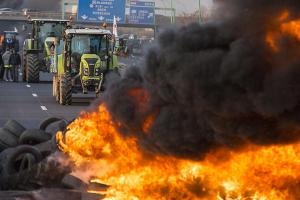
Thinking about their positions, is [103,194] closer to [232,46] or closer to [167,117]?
[167,117]

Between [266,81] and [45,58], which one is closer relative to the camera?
[266,81]

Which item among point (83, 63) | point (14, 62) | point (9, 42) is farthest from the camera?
point (9, 42)

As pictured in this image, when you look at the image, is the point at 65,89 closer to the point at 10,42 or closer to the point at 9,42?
the point at 10,42

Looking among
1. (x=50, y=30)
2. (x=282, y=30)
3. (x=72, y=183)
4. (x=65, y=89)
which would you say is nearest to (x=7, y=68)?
(x=50, y=30)

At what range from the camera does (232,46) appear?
8.86 m

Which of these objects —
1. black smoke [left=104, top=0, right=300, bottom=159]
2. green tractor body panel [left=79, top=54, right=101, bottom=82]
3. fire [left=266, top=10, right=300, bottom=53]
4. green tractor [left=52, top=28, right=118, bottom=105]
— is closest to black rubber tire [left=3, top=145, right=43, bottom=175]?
black smoke [left=104, top=0, right=300, bottom=159]

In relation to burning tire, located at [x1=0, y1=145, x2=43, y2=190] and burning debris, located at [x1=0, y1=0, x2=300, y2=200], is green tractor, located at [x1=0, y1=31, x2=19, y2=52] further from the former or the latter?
burning debris, located at [x1=0, y1=0, x2=300, y2=200]

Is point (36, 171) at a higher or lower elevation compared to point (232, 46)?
lower

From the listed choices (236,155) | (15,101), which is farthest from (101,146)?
(15,101)

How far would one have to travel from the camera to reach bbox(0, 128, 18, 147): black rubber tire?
49.4 feet

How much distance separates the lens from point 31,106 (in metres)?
27.5

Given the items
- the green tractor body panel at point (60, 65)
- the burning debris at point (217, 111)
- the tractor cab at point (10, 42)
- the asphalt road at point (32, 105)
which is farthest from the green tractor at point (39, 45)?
the burning debris at point (217, 111)

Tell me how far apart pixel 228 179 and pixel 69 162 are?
3181 millimetres

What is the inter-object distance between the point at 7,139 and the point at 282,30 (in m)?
7.81
